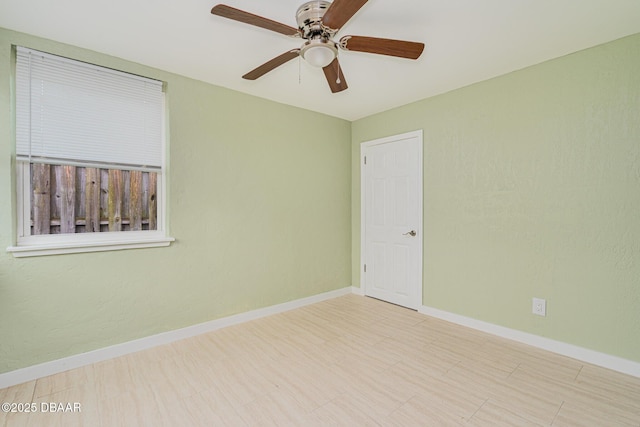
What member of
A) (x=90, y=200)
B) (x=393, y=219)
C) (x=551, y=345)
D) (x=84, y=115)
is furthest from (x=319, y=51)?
(x=551, y=345)

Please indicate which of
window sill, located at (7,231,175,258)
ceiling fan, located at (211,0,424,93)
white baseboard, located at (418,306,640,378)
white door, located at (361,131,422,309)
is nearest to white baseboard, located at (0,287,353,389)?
window sill, located at (7,231,175,258)

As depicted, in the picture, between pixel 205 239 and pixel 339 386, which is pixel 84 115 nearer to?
pixel 205 239

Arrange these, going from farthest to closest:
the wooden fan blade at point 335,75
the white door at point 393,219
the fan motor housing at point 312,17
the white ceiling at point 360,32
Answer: the white door at point 393,219 → the wooden fan blade at point 335,75 → the white ceiling at point 360,32 → the fan motor housing at point 312,17

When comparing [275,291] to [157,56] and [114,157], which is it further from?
[157,56]

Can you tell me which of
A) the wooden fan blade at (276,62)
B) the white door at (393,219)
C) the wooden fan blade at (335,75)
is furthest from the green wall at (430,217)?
the wooden fan blade at (335,75)

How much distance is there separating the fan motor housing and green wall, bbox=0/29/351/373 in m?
1.54

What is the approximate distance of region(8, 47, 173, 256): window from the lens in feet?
6.90

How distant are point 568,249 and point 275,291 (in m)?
2.80

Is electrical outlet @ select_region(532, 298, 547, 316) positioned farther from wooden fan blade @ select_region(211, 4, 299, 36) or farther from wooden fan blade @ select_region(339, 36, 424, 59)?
wooden fan blade @ select_region(211, 4, 299, 36)

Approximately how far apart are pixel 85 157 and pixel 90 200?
13.5 inches

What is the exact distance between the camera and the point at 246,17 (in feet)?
4.87

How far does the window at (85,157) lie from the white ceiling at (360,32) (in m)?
0.26

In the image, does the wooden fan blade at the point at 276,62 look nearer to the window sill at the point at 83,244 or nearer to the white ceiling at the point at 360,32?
the white ceiling at the point at 360,32

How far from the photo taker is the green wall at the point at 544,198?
2.15m
